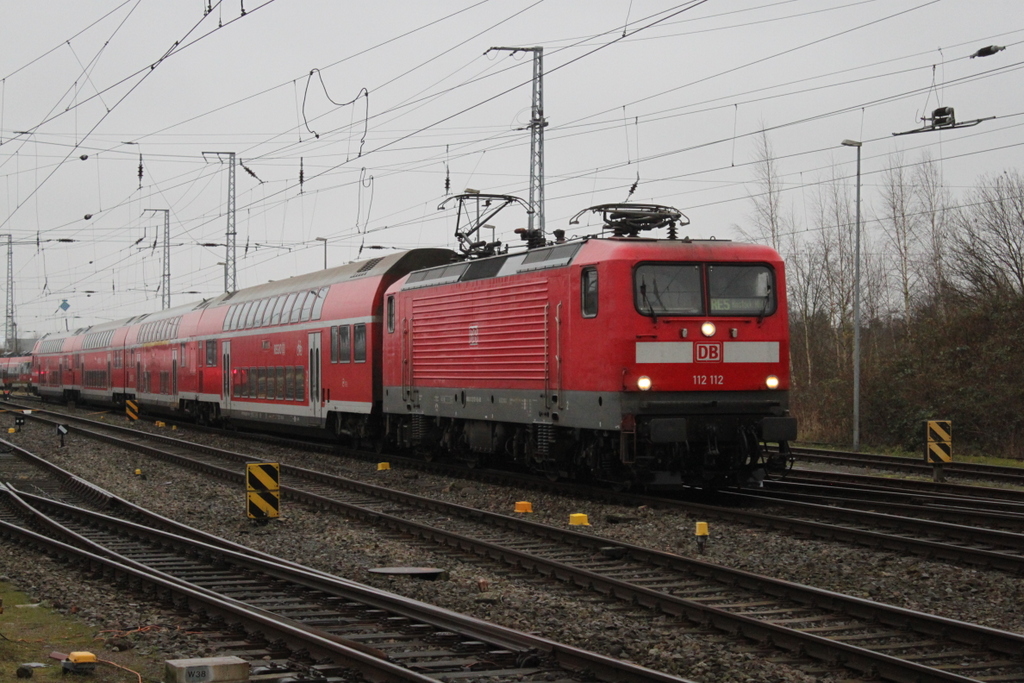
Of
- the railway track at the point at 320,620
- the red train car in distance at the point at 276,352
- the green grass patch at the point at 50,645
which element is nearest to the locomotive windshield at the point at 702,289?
the railway track at the point at 320,620

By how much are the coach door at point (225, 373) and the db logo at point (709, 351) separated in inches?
773

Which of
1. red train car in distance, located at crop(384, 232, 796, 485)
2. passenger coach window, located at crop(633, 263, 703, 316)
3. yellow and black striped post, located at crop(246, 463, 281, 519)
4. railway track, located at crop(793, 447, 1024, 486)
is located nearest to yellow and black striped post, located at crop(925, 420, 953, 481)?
railway track, located at crop(793, 447, 1024, 486)

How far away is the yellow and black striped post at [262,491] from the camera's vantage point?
1414 cm

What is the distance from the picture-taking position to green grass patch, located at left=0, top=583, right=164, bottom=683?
7066 mm

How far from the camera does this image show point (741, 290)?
14625 millimetres

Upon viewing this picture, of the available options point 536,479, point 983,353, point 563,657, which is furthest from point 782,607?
point 983,353

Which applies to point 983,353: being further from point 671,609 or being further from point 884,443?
point 671,609

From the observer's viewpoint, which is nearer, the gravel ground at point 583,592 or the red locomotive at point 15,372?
the gravel ground at point 583,592

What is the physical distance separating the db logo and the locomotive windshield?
43cm

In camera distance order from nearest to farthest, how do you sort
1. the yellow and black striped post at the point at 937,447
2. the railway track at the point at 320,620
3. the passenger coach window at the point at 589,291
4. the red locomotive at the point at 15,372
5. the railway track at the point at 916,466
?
the railway track at the point at 320,620, the passenger coach window at the point at 589,291, the yellow and black striped post at the point at 937,447, the railway track at the point at 916,466, the red locomotive at the point at 15,372

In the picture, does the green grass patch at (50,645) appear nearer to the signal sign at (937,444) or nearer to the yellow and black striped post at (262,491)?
the yellow and black striped post at (262,491)

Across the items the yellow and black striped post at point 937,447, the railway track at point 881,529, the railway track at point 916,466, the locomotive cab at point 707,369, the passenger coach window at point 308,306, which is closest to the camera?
the railway track at point 881,529

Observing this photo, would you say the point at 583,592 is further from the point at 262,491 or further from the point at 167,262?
the point at 167,262

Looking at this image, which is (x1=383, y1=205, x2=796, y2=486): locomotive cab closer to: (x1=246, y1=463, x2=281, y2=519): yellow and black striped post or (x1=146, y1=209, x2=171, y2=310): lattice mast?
(x1=246, y1=463, x2=281, y2=519): yellow and black striped post
